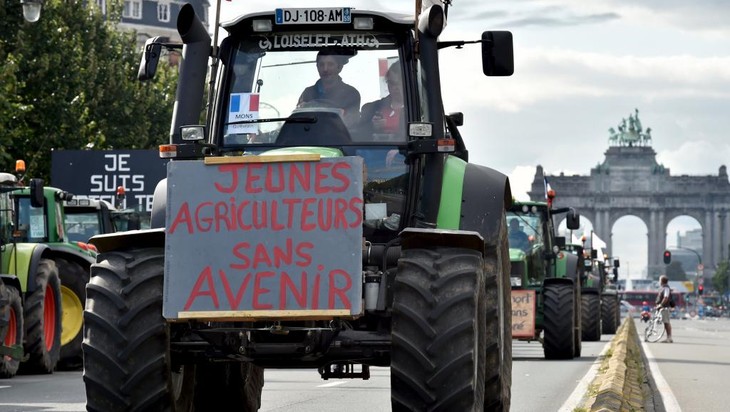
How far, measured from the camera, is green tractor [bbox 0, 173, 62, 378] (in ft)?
65.8

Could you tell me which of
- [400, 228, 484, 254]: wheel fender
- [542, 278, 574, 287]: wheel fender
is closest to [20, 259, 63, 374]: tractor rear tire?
[542, 278, 574, 287]: wheel fender

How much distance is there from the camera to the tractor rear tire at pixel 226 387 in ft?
35.4

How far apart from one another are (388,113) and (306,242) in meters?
1.62

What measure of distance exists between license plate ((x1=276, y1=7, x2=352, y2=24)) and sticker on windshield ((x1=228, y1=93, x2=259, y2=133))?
1.57 feet

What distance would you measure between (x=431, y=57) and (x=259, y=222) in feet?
6.02

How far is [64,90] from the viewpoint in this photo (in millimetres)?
49281

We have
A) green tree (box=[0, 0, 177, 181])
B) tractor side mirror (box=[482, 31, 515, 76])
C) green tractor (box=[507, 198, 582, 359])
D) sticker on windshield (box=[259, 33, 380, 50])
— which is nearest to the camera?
tractor side mirror (box=[482, 31, 515, 76])

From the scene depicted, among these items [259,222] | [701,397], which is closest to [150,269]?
[259,222]

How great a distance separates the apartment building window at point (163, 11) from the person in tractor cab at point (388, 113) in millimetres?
136405

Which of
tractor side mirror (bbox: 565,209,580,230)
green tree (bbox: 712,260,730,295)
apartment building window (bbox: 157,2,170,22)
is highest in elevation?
apartment building window (bbox: 157,2,170,22)

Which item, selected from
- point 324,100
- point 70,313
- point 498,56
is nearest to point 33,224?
point 70,313

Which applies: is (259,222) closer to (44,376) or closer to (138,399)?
(138,399)

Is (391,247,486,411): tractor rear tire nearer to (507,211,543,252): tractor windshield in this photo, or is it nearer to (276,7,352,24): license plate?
(276,7,352,24): license plate

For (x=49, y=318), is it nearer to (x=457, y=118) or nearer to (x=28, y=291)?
(x=28, y=291)
